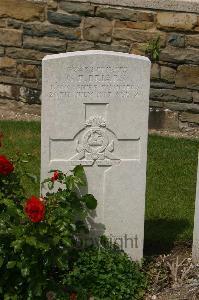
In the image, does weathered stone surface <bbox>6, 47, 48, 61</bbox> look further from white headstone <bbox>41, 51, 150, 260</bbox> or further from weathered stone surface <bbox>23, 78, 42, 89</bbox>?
white headstone <bbox>41, 51, 150, 260</bbox>

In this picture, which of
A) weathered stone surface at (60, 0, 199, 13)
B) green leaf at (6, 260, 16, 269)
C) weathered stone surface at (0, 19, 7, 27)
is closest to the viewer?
green leaf at (6, 260, 16, 269)

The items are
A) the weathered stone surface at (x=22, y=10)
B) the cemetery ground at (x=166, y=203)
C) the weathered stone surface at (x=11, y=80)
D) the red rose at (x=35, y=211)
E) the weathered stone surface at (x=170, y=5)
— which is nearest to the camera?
the red rose at (x=35, y=211)

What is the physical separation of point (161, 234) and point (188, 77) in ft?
9.98

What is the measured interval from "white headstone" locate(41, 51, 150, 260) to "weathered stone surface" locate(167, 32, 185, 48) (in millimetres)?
3504

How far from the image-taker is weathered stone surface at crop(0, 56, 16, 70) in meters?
9.71

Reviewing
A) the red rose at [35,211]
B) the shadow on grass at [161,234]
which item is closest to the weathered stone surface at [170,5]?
the shadow on grass at [161,234]

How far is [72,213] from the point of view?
5.46 metres

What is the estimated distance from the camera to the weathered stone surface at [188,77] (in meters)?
9.12

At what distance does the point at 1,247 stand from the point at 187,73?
4.62 metres

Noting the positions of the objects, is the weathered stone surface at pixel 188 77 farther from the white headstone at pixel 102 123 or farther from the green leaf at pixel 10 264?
the green leaf at pixel 10 264

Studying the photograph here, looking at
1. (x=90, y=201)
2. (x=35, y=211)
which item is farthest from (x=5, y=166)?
(x=90, y=201)

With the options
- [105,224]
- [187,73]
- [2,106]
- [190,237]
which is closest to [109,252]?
[105,224]

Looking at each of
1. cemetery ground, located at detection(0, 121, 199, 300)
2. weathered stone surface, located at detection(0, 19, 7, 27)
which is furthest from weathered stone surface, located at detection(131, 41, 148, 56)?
weathered stone surface, located at detection(0, 19, 7, 27)

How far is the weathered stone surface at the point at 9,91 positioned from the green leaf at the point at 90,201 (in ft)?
14.4
